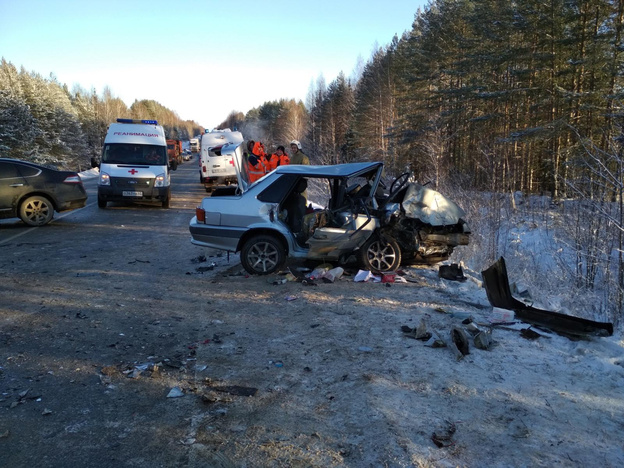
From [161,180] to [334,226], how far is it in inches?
365

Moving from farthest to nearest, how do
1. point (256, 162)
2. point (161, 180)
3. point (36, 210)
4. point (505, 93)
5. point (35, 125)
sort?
point (35, 125) < point (505, 93) < point (161, 180) < point (256, 162) < point (36, 210)

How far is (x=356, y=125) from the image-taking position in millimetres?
42094

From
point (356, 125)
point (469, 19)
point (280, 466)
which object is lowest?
point (280, 466)

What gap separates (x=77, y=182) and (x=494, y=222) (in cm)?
1085

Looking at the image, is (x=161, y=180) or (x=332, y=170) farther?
(x=161, y=180)

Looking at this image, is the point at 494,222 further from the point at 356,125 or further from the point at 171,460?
the point at 356,125

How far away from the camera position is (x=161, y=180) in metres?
14.5

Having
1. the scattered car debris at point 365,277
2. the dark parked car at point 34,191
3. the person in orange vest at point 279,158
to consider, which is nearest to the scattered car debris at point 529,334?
the scattered car debris at point 365,277

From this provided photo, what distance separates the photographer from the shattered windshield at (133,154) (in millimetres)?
14458

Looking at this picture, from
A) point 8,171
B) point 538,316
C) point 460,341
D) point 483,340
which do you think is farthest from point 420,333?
point 8,171

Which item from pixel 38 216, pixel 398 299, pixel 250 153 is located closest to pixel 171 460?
pixel 398 299

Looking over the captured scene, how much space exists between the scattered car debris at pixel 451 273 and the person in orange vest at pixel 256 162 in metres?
7.98

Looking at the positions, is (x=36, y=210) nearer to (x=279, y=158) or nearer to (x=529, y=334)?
(x=279, y=158)

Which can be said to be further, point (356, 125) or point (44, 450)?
point (356, 125)
